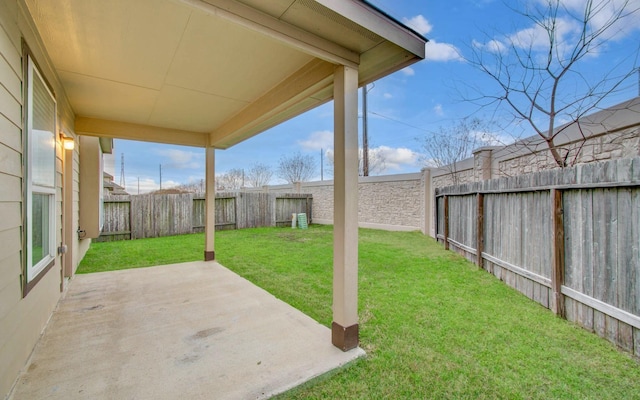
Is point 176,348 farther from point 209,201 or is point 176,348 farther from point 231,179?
point 231,179

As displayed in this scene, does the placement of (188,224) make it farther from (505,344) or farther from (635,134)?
(635,134)

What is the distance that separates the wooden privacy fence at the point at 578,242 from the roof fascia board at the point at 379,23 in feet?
6.54

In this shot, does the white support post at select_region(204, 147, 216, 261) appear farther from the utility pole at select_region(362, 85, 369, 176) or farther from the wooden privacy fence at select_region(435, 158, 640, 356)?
the utility pole at select_region(362, 85, 369, 176)

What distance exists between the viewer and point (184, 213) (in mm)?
10320

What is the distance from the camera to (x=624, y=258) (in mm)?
2416

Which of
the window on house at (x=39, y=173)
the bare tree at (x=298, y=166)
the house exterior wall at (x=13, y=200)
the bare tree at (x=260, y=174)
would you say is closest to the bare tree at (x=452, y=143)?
the window on house at (x=39, y=173)

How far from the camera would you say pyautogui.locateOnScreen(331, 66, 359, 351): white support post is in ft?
8.11

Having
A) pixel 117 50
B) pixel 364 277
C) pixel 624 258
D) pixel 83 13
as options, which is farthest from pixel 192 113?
pixel 624 258

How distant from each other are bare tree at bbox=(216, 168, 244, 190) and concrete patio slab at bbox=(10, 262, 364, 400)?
23246mm

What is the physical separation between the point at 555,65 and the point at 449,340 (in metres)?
4.50

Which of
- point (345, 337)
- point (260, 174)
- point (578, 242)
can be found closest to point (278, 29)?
point (345, 337)

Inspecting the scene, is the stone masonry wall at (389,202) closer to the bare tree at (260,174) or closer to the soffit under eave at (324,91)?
the soffit under eave at (324,91)

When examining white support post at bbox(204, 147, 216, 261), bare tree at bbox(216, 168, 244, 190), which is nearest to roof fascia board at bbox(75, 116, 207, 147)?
white support post at bbox(204, 147, 216, 261)

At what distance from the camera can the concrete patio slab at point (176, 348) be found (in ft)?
6.54
